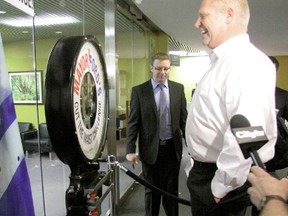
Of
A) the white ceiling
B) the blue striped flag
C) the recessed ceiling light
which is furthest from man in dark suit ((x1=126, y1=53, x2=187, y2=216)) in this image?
the white ceiling

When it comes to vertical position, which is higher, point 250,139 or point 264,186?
point 250,139

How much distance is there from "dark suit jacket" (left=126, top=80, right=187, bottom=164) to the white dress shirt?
1.07 meters

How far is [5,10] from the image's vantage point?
→ 5.87ft

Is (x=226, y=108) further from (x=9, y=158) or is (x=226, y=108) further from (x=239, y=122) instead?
(x=9, y=158)

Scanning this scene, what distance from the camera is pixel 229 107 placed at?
1184 mm

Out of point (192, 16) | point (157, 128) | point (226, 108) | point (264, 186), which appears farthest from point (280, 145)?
point (192, 16)

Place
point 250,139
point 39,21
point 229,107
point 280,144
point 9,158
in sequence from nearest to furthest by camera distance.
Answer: point 250,139, point 9,158, point 229,107, point 280,144, point 39,21

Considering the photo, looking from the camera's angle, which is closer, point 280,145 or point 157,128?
point 280,145

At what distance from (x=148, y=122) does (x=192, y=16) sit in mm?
2598

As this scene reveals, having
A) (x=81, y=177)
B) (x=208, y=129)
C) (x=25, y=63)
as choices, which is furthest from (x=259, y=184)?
(x=25, y=63)

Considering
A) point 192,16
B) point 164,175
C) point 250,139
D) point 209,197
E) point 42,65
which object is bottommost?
point 164,175

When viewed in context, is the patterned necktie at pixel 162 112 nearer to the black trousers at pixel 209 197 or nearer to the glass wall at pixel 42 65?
the glass wall at pixel 42 65

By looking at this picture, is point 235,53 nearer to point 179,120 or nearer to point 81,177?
point 81,177

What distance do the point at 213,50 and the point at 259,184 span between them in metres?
0.76
